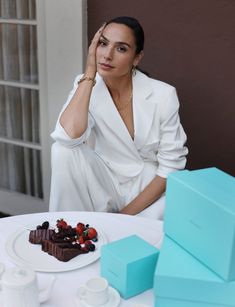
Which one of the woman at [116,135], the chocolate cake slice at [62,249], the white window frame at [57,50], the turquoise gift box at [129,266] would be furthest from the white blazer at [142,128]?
the turquoise gift box at [129,266]

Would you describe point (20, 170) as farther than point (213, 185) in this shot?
Yes

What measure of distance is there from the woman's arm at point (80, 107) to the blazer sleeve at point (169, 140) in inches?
12.2

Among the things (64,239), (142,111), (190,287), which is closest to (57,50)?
(142,111)

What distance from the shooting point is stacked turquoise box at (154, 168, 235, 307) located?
929 mm

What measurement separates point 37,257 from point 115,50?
0.87 m

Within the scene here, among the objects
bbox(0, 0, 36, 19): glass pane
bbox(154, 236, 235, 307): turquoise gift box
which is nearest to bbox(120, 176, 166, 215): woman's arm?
bbox(154, 236, 235, 307): turquoise gift box

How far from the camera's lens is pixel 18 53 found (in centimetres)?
234

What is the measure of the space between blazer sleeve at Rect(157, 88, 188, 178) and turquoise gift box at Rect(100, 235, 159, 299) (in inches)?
29.3

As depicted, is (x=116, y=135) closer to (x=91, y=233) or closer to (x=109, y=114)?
(x=109, y=114)

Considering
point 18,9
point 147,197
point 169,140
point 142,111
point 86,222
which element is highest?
point 18,9

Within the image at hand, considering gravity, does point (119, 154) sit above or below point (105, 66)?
below

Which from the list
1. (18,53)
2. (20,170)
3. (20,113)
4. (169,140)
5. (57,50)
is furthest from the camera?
(20,170)

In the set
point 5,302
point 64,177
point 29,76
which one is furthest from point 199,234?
point 29,76

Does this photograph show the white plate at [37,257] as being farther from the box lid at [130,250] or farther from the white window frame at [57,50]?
the white window frame at [57,50]
